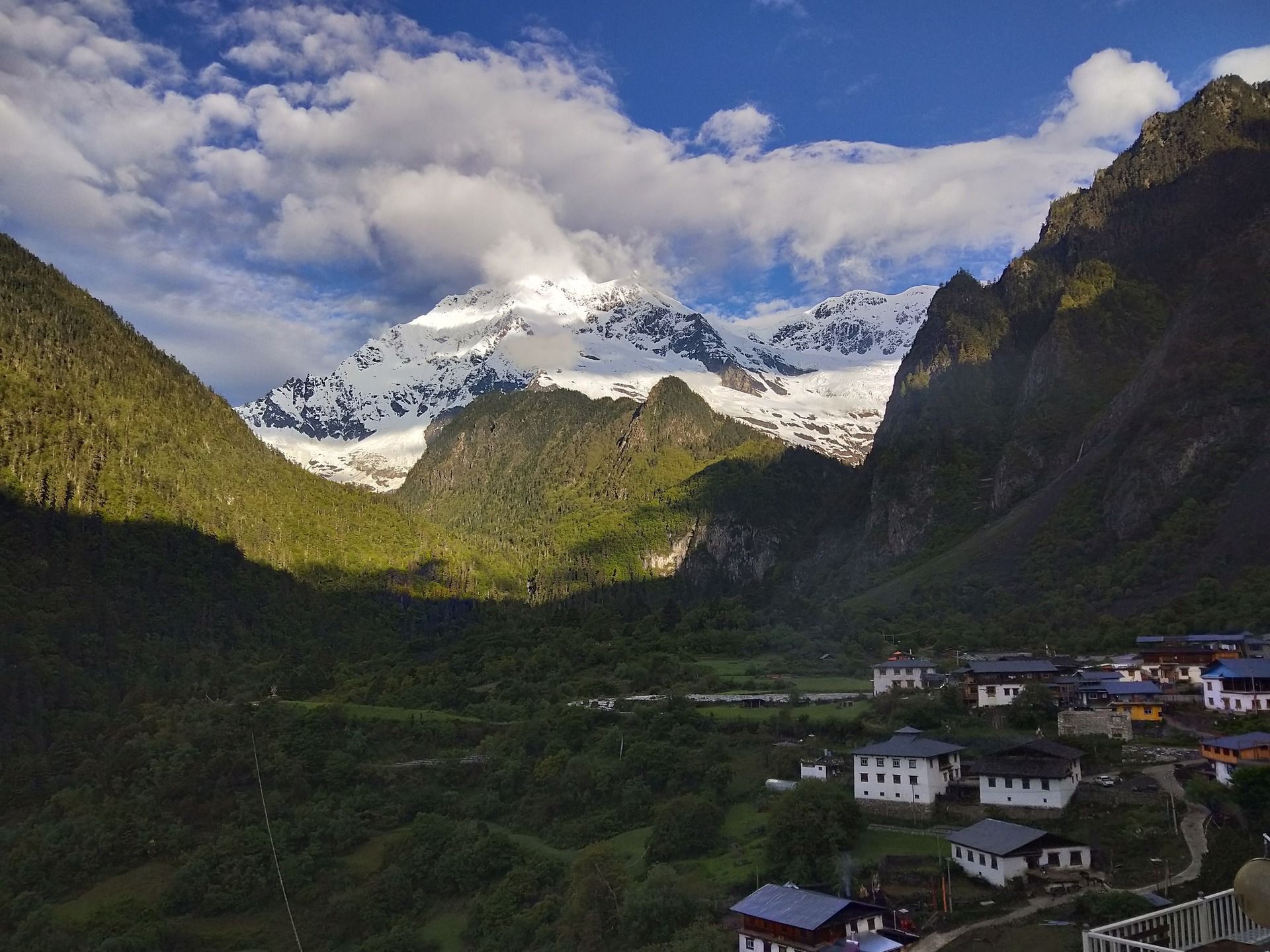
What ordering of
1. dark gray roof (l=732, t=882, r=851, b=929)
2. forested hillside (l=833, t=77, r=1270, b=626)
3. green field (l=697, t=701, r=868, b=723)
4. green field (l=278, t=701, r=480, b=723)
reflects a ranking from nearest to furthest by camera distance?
dark gray roof (l=732, t=882, r=851, b=929)
green field (l=697, t=701, r=868, b=723)
green field (l=278, t=701, r=480, b=723)
forested hillside (l=833, t=77, r=1270, b=626)

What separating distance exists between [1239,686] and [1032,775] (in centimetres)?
1918

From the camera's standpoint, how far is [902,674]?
231 ft

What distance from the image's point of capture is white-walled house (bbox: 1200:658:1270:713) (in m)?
52.5

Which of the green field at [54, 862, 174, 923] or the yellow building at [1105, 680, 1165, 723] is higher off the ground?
the yellow building at [1105, 680, 1165, 723]

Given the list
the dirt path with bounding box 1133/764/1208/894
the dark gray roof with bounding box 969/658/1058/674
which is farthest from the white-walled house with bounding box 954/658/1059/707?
the dirt path with bounding box 1133/764/1208/894

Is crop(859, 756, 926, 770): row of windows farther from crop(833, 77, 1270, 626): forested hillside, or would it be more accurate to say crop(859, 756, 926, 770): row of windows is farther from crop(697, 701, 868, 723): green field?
crop(833, 77, 1270, 626): forested hillside

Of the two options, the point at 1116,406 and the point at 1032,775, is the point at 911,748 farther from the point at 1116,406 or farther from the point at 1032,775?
the point at 1116,406

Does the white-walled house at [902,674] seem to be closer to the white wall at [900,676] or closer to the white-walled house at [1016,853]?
the white wall at [900,676]

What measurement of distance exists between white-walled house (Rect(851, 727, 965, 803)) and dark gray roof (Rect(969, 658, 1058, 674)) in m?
15.3

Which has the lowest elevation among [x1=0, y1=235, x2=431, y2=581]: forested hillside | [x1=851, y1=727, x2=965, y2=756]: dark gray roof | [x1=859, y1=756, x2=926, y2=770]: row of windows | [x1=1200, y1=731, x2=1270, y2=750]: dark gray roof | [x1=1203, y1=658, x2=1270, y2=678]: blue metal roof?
[x1=859, y1=756, x2=926, y2=770]: row of windows

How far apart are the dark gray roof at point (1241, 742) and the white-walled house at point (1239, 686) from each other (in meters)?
9.52

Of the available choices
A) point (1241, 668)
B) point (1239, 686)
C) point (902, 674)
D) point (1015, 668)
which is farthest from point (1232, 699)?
point (902, 674)

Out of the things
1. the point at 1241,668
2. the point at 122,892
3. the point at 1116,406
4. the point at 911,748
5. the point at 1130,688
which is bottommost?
the point at 122,892

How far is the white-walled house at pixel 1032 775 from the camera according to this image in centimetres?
4253
